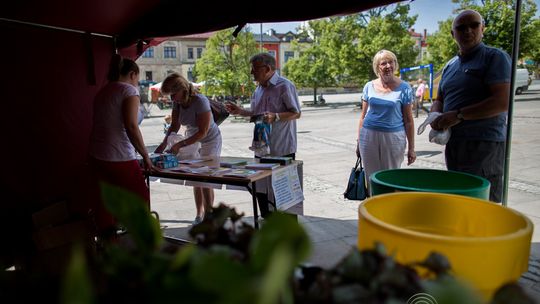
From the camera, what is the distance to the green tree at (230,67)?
80.0 feet

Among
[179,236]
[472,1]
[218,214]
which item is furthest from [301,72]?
[218,214]

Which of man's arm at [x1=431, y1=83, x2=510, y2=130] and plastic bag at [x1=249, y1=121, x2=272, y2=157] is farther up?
man's arm at [x1=431, y1=83, x2=510, y2=130]

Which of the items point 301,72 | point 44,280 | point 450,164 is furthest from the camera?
point 301,72

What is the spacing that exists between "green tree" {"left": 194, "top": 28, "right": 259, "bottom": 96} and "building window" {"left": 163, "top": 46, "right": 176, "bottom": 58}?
2523 centimetres

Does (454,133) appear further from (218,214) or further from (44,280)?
(44,280)

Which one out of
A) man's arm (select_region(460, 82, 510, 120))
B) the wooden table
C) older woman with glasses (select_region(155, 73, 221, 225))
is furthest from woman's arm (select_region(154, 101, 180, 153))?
man's arm (select_region(460, 82, 510, 120))

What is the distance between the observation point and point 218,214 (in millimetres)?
900

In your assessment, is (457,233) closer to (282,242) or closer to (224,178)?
(282,242)

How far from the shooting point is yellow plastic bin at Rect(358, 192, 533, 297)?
31.6 inches

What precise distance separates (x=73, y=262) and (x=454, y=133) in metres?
2.52

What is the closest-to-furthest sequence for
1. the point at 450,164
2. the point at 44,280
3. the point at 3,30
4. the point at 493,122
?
the point at 44,280 → the point at 493,122 → the point at 450,164 → the point at 3,30

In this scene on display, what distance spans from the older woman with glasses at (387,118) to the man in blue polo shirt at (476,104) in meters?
0.93

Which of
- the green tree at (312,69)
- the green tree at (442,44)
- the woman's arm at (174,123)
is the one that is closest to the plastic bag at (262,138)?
the woman's arm at (174,123)

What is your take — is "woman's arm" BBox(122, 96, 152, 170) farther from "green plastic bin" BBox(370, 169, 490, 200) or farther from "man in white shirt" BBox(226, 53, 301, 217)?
"green plastic bin" BBox(370, 169, 490, 200)
